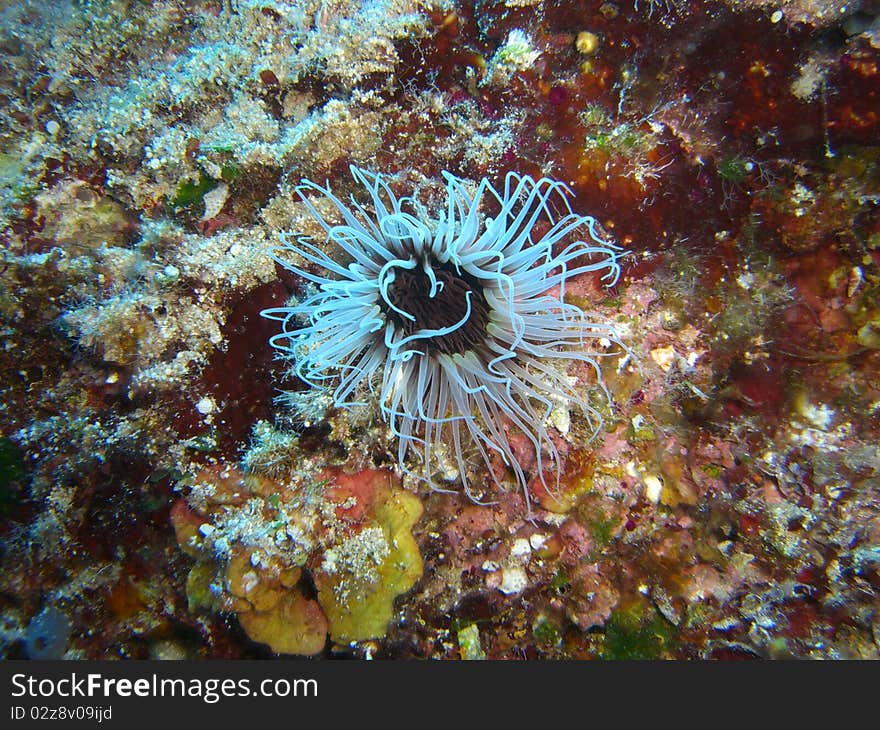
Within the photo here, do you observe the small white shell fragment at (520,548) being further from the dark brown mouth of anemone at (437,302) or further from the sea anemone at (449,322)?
the dark brown mouth of anemone at (437,302)

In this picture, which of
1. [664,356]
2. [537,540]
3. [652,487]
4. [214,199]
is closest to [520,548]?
[537,540]

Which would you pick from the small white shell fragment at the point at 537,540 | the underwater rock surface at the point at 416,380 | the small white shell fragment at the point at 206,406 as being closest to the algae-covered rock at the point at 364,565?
the underwater rock surface at the point at 416,380

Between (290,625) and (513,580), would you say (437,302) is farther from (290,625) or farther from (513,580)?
(290,625)

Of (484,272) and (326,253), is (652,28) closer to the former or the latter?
(484,272)

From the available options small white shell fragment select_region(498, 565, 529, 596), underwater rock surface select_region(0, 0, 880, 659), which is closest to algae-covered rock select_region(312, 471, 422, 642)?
underwater rock surface select_region(0, 0, 880, 659)

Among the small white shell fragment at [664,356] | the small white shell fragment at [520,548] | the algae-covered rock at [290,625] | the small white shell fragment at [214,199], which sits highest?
the small white shell fragment at [214,199]

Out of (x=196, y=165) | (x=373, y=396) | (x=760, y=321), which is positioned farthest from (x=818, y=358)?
(x=196, y=165)

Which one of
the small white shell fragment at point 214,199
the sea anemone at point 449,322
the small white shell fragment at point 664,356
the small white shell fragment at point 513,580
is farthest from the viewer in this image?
the small white shell fragment at point 513,580

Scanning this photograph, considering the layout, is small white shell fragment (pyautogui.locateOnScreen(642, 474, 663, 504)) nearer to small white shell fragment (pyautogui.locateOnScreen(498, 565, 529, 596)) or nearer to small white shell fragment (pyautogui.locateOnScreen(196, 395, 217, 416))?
small white shell fragment (pyautogui.locateOnScreen(498, 565, 529, 596))
